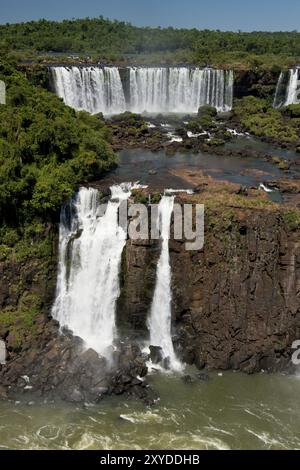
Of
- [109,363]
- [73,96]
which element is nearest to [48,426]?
[109,363]

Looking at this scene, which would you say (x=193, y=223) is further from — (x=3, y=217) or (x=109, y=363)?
(x=3, y=217)

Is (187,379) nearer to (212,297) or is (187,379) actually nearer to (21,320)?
(212,297)

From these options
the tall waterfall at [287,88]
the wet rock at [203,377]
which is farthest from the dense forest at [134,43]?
the wet rock at [203,377]

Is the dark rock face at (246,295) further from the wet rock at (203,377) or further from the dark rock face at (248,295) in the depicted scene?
the wet rock at (203,377)

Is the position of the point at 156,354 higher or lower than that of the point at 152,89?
lower

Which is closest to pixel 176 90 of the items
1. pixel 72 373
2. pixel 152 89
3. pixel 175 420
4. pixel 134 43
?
pixel 152 89
